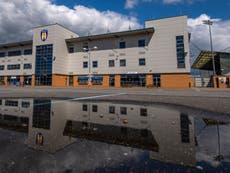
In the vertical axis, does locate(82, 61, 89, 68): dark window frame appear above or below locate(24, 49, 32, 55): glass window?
below

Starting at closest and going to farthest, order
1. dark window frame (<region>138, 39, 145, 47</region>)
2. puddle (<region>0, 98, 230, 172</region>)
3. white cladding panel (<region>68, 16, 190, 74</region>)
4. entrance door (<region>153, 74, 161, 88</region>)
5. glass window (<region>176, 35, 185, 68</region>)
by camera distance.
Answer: puddle (<region>0, 98, 230, 172</region>) < glass window (<region>176, 35, 185, 68</region>) < white cladding panel (<region>68, 16, 190, 74</region>) < entrance door (<region>153, 74, 161, 88</region>) < dark window frame (<region>138, 39, 145, 47</region>)

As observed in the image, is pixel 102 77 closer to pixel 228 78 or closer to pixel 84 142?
pixel 228 78

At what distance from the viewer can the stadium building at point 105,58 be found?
106 feet

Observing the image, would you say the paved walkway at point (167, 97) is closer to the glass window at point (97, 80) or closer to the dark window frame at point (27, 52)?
the glass window at point (97, 80)

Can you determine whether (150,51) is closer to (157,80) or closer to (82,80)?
(157,80)

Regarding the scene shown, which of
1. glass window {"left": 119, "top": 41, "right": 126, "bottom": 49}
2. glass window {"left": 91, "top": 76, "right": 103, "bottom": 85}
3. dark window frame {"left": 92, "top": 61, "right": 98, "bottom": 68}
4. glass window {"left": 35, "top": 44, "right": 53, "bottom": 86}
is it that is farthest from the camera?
glass window {"left": 35, "top": 44, "right": 53, "bottom": 86}

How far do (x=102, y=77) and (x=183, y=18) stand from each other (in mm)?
24230

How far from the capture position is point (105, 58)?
37781 mm

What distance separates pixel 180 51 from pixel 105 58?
18844 millimetres

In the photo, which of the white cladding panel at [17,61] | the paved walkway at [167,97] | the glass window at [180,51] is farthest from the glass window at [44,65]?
the glass window at [180,51]

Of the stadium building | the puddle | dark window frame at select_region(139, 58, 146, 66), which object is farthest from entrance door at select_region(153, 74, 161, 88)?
the puddle

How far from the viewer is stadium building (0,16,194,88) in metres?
32.2

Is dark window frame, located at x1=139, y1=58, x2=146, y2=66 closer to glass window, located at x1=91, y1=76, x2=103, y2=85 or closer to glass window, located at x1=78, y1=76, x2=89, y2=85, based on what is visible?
glass window, located at x1=91, y1=76, x2=103, y2=85

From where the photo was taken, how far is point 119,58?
36.4 m
